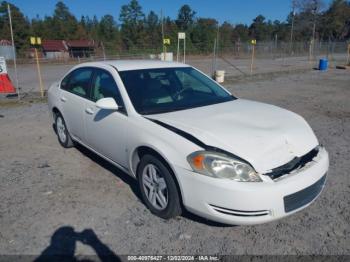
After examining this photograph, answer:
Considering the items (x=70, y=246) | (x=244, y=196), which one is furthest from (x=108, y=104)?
(x=244, y=196)

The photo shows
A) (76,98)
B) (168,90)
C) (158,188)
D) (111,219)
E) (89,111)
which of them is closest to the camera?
(158,188)

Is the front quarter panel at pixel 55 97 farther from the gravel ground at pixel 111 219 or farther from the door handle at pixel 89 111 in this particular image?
the door handle at pixel 89 111

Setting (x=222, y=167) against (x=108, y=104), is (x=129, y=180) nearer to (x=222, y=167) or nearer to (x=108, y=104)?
(x=108, y=104)

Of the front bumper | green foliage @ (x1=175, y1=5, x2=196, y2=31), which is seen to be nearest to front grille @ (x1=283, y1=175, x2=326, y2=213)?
the front bumper

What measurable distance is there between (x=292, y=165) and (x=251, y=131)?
1.56ft

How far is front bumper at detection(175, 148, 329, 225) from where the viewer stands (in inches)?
102

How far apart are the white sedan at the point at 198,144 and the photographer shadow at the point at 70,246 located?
66cm

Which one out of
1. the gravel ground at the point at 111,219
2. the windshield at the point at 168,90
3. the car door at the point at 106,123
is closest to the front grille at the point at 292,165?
the gravel ground at the point at 111,219

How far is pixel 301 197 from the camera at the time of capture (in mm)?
2814

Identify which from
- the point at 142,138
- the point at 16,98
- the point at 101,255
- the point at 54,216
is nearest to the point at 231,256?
the point at 101,255

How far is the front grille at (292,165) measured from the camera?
2.72m

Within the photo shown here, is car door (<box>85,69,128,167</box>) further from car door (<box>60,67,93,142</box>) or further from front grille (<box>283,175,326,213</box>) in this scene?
front grille (<box>283,175,326,213</box>)

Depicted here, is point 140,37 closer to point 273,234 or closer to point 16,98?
point 16,98

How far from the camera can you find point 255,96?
10.8m
